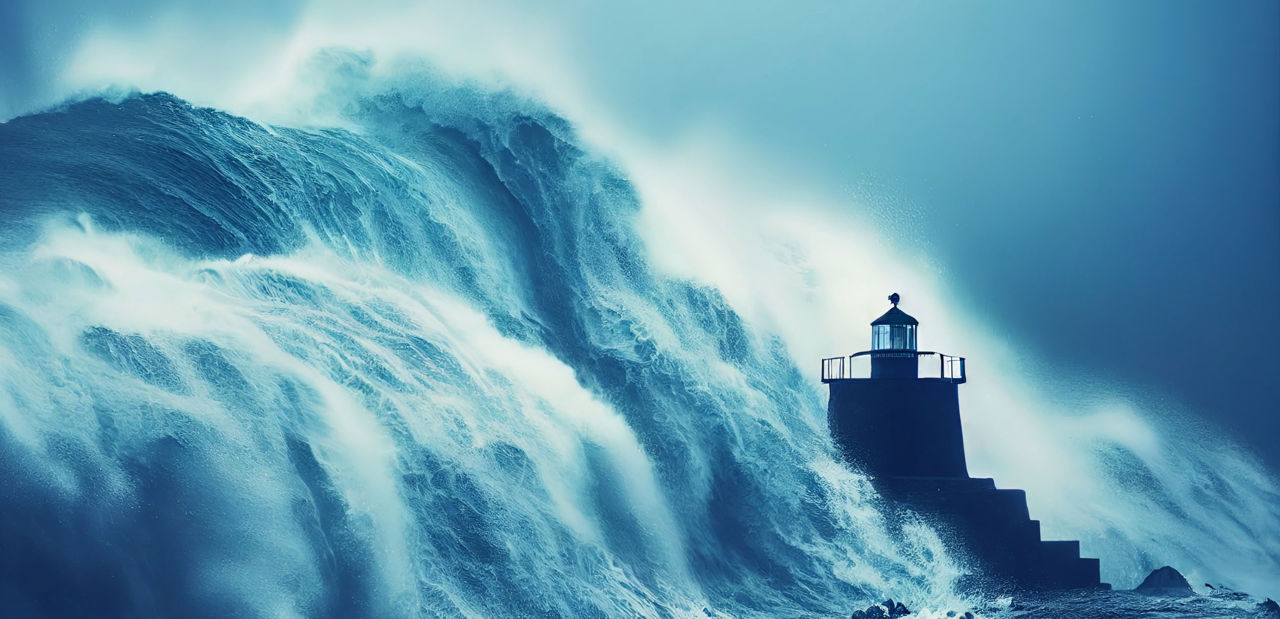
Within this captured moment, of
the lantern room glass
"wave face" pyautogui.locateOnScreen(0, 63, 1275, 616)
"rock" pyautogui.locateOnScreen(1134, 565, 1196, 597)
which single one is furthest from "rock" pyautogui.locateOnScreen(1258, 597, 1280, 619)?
the lantern room glass

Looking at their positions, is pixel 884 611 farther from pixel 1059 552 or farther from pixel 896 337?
pixel 896 337

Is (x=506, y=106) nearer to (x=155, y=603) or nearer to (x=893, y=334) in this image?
(x=893, y=334)

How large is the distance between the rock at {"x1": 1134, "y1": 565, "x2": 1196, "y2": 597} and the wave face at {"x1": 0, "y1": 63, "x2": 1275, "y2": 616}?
2.84 metres

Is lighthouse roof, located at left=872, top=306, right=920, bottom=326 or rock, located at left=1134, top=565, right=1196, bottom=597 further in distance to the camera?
lighthouse roof, located at left=872, top=306, right=920, bottom=326

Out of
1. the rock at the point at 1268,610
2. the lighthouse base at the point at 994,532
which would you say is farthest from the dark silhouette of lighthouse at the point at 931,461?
the rock at the point at 1268,610

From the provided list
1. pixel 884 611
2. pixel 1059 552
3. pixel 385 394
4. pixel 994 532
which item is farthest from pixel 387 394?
pixel 1059 552

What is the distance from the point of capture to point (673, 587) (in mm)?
11711

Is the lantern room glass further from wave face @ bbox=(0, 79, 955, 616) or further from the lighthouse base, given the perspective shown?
the lighthouse base

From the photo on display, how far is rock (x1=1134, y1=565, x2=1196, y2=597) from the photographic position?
1480cm

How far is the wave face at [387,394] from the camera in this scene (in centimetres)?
885

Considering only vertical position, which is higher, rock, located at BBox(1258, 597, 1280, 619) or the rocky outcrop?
rock, located at BBox(1258, 597, 1280, 619)

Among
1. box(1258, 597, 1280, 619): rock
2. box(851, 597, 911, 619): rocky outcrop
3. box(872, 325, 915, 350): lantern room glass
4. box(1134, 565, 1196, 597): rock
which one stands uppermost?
box(872, 325, 915, 350): lantern room glass

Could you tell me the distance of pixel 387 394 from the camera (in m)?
10.5

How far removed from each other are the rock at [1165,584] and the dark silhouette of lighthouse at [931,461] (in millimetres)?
948
